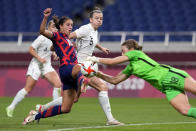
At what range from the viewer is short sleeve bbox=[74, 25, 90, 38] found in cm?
938

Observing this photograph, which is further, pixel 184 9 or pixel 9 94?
pixel 184 9

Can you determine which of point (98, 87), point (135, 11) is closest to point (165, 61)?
point (135, 11)

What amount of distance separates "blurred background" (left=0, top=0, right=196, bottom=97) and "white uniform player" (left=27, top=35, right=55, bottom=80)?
720 cm

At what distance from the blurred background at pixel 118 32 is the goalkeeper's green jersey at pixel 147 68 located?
11313mm

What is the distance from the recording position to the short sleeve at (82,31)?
9.38 m

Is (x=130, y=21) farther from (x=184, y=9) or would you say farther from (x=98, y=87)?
(x=98, y=87)

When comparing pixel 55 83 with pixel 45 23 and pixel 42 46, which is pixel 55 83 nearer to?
pixel 42 46

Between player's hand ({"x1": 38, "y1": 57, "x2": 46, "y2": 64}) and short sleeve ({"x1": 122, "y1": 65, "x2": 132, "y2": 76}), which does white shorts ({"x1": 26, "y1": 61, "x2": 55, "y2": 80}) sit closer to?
player's hand ({"x1": 38, "y1": 57, "x2": 46, "y2": 64})

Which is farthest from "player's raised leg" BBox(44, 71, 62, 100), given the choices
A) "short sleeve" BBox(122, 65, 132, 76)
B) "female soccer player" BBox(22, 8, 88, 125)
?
"short sleeve" BBox(122, 65, 132, 76)

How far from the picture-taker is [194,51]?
20.4 metres

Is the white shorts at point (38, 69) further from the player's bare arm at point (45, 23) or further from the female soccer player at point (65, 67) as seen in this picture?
the player's bare arm at point (45, 23)

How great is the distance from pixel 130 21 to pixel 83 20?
115 inches

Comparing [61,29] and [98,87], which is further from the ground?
[61,29]

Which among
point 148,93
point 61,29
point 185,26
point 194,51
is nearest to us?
point 61,29
